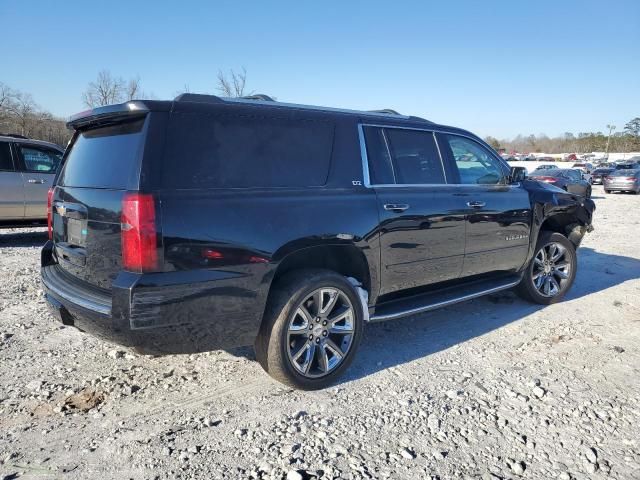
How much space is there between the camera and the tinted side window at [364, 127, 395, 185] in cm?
376

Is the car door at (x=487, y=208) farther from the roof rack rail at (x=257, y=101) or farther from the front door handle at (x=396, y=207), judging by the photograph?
the front door handle at (x=396, y=207)

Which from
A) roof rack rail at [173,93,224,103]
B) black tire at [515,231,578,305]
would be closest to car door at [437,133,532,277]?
black tire at [515,231,578,305]

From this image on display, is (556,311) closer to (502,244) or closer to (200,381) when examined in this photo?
(502,244)

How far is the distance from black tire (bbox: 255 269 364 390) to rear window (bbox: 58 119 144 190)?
118 cm

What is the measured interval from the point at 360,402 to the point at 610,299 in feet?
13.6

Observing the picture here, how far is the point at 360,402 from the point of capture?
321 centimetres

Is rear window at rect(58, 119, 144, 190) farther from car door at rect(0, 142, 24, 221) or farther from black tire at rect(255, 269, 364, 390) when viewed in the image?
car door at rect(0, 142, 24, 221)

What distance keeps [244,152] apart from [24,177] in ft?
23.2

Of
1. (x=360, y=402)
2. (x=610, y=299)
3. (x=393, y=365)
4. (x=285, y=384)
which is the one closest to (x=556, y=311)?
(x=610, y=299)

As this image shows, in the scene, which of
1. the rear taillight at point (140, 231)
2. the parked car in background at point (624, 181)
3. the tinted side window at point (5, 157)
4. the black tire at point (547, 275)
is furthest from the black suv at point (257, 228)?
the parked car in background at point (624, 181)

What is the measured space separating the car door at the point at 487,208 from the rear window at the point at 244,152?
1562mm

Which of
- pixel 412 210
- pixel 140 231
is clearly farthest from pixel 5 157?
pixel 412 210

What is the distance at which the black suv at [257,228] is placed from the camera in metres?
2.72

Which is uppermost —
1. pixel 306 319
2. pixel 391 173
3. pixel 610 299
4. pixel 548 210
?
pixel 391 173
